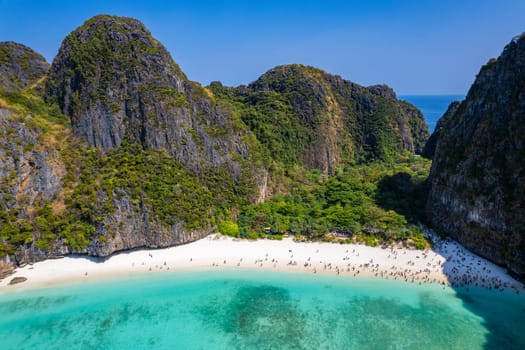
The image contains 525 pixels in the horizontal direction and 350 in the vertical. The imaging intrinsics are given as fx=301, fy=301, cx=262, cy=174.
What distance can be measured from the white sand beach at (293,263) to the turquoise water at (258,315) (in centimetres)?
164

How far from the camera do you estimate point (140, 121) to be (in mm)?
52719

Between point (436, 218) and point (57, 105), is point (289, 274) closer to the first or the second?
point (436, 218)

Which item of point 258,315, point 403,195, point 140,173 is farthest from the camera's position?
point 403,195

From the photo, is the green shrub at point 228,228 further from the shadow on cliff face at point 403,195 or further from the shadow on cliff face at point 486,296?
the shadow on cliff face at point 486,296

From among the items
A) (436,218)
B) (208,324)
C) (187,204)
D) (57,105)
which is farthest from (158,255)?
(436,218)

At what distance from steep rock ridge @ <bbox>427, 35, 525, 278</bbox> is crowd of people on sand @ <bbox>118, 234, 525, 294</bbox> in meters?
2.01

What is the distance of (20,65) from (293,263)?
6564cm

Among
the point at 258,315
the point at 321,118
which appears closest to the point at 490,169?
the point at 258,315

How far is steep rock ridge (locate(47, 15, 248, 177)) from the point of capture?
51.9m

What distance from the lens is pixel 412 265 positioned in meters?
38.6

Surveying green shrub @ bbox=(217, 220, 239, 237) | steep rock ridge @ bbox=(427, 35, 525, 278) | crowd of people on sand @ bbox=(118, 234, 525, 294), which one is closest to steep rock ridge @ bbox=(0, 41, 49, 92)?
green shrub @ bbox=(217, 220, 239, 237)

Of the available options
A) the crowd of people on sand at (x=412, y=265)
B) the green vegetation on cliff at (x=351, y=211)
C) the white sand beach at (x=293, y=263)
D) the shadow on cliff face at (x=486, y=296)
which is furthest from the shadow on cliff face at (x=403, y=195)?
the white sand beach at (x=293, y=263)

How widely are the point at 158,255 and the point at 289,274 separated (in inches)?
724

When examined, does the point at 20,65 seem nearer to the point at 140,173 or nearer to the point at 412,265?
the point at 140,173
